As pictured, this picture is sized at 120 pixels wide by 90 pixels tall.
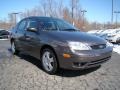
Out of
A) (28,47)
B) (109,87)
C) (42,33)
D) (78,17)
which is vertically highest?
(78,17)

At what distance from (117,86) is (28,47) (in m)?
3.16

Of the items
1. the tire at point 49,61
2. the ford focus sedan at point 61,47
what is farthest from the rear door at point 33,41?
the tire at point 49,61

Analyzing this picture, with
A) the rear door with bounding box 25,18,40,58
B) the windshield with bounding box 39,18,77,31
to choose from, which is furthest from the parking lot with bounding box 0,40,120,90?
the windshield with bounding box 39,18,77,31

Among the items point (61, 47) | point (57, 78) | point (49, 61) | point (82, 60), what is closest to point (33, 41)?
point (49, 61)

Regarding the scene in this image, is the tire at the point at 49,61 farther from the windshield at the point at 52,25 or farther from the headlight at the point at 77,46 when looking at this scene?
the windshield at the point at 52,25

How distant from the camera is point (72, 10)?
32594 mm

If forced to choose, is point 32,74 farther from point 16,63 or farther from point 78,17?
point 78,17

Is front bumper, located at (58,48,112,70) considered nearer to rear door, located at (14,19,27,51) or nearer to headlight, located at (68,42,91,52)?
headlight, located at (68,42,91,52)

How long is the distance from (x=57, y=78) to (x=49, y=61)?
0.61 metres

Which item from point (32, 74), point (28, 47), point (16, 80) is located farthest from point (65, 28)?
point (16, 80)

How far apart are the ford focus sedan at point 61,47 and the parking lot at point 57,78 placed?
34 cm

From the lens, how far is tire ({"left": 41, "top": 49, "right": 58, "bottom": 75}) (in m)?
5.19

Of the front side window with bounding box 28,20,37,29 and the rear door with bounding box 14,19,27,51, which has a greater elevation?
the front side window with bounding box 28,20,37,29

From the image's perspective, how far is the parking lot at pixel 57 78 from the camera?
4441 millimetres
